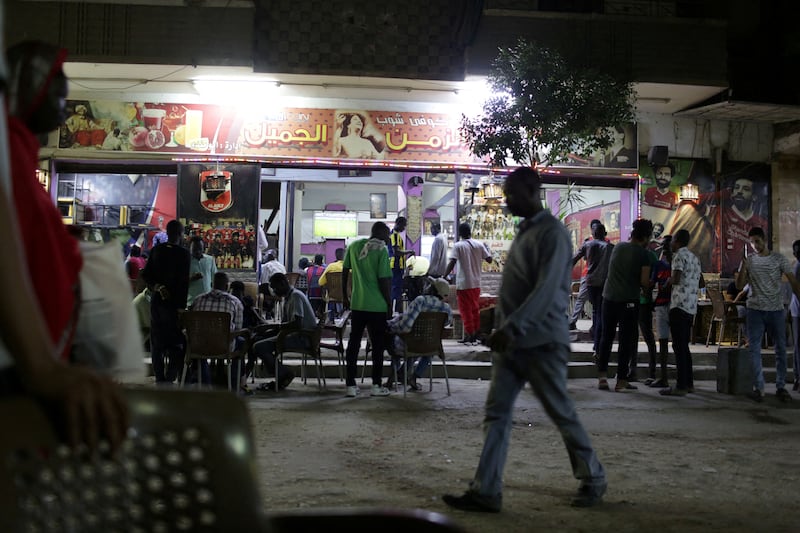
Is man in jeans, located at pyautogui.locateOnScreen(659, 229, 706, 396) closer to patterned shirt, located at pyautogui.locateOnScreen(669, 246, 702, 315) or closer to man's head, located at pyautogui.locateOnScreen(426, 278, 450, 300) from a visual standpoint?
patterned shirt, located at pyautogui.locateOnScreen(669, 246, 702, 315)

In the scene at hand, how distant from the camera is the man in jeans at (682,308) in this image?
8.55 meters

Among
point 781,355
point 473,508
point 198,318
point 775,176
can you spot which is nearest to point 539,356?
point 473,508

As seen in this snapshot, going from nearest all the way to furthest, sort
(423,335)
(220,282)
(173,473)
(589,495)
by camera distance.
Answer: (173,473) → (589,495) → (220,282) → (423,335)

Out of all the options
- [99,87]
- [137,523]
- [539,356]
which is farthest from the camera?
[99,87]

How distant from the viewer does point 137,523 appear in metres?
1.02

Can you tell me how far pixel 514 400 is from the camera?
161 inches

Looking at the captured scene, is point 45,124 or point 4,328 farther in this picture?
point 45,124

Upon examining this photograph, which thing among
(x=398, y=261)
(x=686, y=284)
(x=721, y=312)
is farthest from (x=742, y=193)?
(x=398, y=261)

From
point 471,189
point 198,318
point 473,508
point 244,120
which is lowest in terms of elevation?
point 473,508

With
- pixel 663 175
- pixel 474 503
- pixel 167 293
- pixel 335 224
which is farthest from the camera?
pixel 335 224

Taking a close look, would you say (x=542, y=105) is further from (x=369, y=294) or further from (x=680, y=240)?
(x=369, y=294)

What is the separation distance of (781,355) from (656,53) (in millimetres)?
5583

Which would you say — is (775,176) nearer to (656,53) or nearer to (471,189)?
(656,53)

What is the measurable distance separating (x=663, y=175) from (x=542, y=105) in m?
5.48
